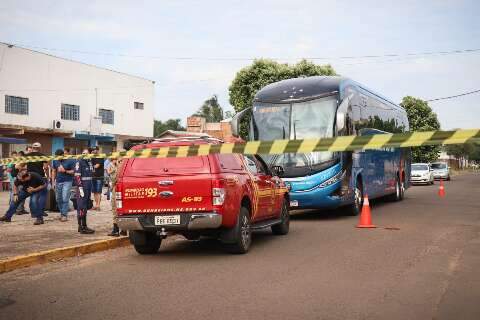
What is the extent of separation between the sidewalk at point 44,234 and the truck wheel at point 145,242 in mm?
1326

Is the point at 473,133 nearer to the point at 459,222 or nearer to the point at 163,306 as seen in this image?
the point at 163,306

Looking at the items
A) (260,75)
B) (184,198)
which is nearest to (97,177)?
(184,198)

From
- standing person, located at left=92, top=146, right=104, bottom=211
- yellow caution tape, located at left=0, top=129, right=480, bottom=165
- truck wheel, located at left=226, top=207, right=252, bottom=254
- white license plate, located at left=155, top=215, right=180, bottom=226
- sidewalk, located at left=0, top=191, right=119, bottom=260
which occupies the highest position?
yellow caution tape, located at left=0, top=129, right=480, bottom=165

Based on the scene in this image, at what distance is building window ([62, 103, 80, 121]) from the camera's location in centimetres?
Result: 3791

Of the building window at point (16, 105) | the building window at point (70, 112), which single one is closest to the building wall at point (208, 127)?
the building window at point (70, 112)

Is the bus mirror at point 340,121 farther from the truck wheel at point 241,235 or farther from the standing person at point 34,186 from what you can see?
the standing person at point 34,186

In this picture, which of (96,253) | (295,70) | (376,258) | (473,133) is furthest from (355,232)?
(295,70)

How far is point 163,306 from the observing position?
560 centimetres

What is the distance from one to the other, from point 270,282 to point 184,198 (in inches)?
88.5

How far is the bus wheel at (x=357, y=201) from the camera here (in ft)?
50.7

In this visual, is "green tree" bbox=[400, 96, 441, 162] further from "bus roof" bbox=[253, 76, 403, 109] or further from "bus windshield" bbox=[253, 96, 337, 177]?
"bus windshield" bbox=[253, 96, 337, 177]

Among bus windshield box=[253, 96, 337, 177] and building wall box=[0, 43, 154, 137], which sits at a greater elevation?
building wall box=[0, 43, 154, 137]

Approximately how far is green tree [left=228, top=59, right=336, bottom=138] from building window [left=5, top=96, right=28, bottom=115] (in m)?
13.3

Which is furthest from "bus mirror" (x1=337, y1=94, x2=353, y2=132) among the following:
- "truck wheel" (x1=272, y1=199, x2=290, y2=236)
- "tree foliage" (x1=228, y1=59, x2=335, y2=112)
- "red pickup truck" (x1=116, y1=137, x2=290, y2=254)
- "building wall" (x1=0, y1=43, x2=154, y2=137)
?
"building wall" (x1=0, y1=43, x2=154, y2=137)
